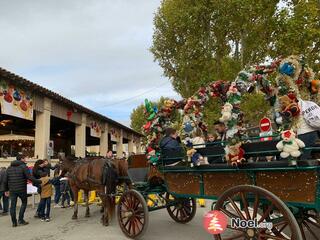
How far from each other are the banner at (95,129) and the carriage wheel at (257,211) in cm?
1954

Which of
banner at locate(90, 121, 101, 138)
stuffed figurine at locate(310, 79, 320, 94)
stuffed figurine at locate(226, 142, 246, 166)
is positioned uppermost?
banner at locate(90, 121, 101, 138)

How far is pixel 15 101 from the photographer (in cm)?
1493

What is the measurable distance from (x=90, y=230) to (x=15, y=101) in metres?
8.25

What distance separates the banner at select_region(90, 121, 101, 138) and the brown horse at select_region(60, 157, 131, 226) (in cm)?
1300

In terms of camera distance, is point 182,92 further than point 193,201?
Yes

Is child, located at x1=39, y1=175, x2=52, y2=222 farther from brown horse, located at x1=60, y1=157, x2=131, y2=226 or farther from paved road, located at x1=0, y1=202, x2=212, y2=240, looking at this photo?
brown horse, located at x1=60, y1=157, x2=131, y2=226

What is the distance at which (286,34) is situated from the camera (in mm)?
15375

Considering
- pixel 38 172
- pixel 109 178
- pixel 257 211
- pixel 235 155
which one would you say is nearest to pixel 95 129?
pixel 38 172

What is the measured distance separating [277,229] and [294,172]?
35.7 inches

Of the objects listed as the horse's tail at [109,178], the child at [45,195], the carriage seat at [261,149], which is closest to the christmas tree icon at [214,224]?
the carriage seat at [261,149]

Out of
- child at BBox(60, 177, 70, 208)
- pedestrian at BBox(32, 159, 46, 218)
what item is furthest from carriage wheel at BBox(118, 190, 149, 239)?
child at BBox(60, 177, 70, 208)

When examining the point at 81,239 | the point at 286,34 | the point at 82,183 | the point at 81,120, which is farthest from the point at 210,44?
the point at 81,239

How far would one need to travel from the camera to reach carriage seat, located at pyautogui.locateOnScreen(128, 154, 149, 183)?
8.63 m

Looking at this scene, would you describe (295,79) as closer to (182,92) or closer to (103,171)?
(103,171)
